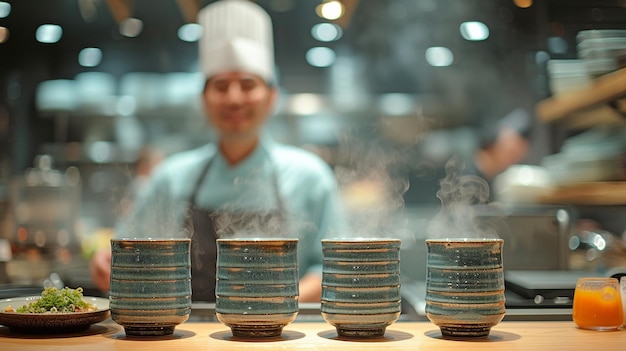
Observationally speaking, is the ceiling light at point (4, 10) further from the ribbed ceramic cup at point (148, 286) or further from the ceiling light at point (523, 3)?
the ribbed ceramic cup at point (148, 286)

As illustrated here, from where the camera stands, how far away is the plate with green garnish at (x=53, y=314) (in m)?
1.26

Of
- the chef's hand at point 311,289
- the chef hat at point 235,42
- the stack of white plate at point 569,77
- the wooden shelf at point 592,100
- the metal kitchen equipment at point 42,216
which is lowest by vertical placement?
the chef's hand at point 311,289

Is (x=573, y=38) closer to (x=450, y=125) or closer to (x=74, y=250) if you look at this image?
(x=450, y=125)

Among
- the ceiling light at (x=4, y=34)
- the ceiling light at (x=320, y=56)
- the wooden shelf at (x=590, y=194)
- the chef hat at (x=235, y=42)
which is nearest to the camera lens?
the wooden shelf at (x=590, y=194)

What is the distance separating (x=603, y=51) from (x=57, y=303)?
1.68 meters

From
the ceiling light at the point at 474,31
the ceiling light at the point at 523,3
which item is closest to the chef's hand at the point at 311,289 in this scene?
the ceiling light at the point at 523,3

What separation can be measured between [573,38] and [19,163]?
302 centimetres

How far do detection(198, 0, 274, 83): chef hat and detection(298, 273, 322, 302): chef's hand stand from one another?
0.84 m

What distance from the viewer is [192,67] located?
411cm

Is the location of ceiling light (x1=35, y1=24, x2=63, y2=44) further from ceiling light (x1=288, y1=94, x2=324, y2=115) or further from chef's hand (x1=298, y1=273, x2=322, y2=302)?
chef's hand (x1=298, y1=273, x2=322, y2=302)

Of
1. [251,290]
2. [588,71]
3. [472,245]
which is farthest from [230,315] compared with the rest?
[588,71]

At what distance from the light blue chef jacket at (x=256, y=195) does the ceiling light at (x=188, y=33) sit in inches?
48.3

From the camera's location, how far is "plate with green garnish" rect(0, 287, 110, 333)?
1264 millimetres

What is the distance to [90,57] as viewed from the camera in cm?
412
